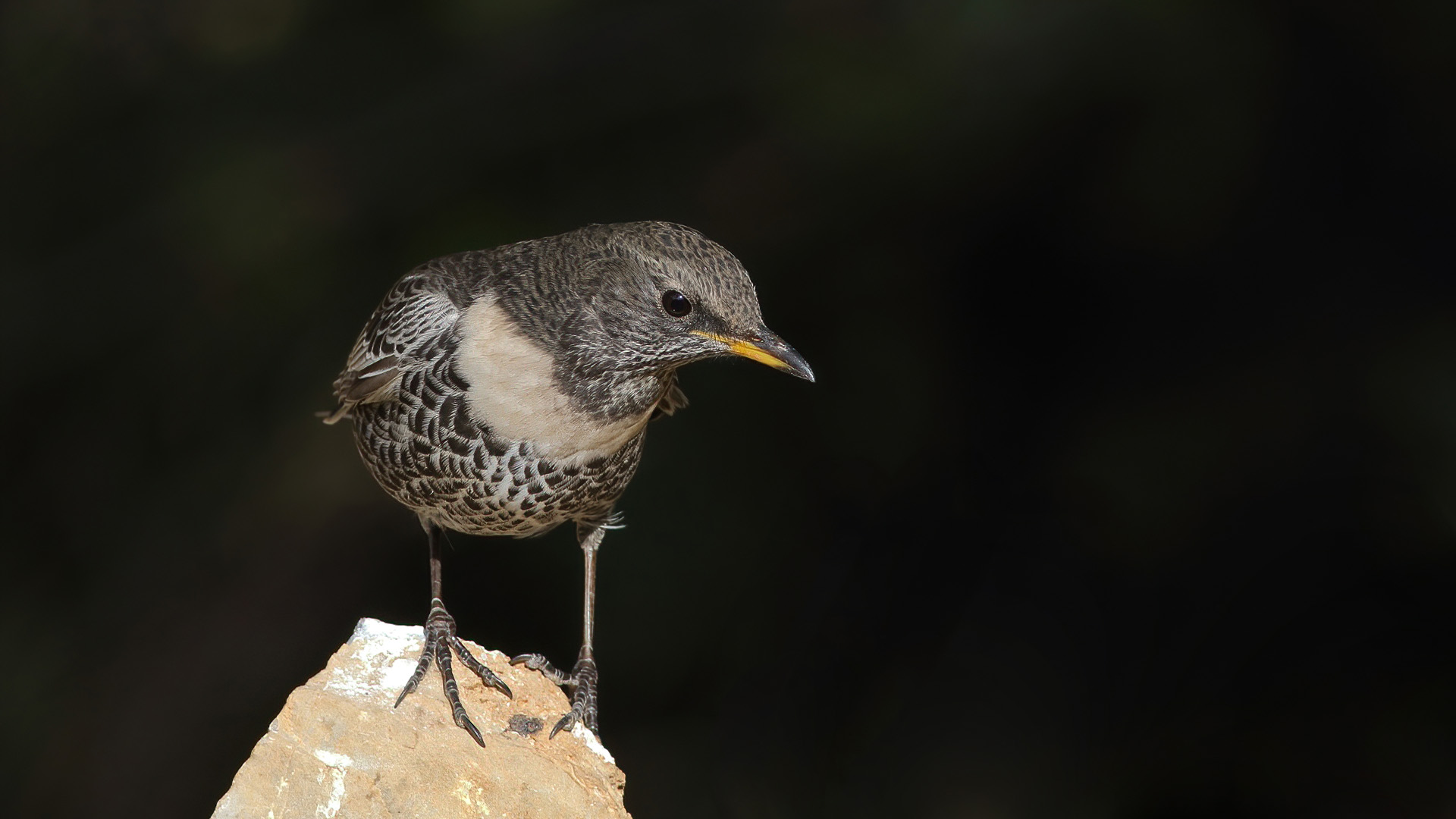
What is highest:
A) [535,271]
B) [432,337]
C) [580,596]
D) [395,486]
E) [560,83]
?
[560,83]

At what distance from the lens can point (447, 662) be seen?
11.8ft

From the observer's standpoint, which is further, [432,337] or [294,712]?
[432,337]

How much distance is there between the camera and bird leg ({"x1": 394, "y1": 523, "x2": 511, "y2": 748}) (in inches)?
135

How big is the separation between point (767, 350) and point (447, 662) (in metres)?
1.15

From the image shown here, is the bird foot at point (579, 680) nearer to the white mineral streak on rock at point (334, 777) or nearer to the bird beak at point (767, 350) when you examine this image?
the white mineral streak on rock at point (334, 777)

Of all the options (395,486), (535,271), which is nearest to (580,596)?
(395,486)

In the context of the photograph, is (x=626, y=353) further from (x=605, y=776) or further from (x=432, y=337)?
(x=605, y=776)

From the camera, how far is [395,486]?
377cm

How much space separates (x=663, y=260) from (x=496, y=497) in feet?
2.43

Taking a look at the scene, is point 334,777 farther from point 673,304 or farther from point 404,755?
point 673,304

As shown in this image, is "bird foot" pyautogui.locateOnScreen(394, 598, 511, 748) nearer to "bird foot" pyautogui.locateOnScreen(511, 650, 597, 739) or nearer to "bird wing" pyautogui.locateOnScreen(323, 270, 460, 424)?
"bird foot" pyautogui.locateOnScreen(511, 650, 597, 739)

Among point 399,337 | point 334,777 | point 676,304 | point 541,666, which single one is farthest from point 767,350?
point 334,777

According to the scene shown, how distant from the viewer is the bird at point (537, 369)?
10.9 feet

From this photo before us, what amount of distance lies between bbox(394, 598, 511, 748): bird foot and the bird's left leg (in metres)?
0.15
